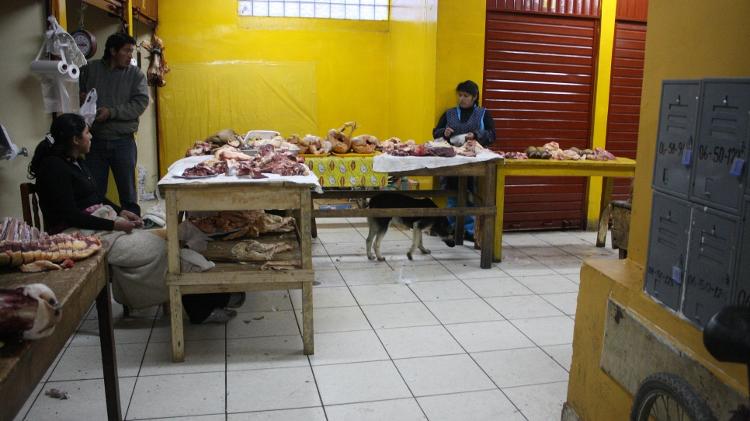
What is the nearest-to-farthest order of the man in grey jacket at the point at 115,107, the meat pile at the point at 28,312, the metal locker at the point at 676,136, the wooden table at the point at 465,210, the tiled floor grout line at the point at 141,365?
the meat pile at the point at 28,312 → the metal locker at the point at 676,136 → the tiled floor grout line at the point at 141,365 → the man in grey jacket at the point at 115,107 → the wooden table at the point at 465,210

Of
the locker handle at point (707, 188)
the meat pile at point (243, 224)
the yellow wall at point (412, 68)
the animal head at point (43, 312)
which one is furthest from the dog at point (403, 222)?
the animal head at point (43, 312)

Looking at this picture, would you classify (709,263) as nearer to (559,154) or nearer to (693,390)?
(693,390)

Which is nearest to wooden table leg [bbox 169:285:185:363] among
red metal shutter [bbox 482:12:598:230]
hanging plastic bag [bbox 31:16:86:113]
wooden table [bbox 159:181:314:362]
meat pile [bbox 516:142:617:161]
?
wooden table [bbox 159:181:314:362]

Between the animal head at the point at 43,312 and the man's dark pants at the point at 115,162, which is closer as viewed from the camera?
the animal head at the point at 43,312

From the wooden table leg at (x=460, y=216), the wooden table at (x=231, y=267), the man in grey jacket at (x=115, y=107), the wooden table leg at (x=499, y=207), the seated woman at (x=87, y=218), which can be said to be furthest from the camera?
the wooden table leg at (x=460, y=216)

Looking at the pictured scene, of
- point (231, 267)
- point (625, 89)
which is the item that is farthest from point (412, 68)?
point (231, 267)

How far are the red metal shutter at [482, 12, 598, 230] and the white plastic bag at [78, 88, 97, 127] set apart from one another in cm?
440

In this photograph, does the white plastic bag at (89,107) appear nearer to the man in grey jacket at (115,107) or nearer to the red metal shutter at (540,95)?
the man in grey jacket at (115,107)

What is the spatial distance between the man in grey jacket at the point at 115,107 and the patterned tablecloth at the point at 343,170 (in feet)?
6.42

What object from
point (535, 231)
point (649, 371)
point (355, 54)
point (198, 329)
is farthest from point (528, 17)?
point (649, 371)

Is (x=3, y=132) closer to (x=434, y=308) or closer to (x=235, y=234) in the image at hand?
(x=235, y=234)

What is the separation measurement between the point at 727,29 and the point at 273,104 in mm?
8121

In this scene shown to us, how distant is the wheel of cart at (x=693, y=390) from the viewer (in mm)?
1504

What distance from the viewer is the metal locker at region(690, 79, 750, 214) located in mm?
1893
